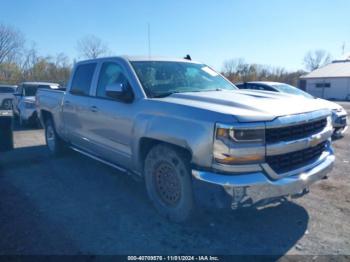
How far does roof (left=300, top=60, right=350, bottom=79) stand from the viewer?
41447 mm

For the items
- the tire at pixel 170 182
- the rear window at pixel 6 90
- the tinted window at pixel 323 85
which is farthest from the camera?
the tinted window at pixel 323 85

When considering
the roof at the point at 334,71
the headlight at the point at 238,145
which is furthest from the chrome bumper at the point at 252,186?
the roof at the point at 334,71

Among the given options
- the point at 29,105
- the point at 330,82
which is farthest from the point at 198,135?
the point at 330,82

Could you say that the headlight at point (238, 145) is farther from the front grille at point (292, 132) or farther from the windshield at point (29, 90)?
the windshield at point (29, 90)

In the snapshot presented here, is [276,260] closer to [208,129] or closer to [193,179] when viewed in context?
[193,179]

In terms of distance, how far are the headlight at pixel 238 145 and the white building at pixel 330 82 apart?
42.3 metres

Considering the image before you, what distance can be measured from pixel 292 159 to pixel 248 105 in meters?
0.75

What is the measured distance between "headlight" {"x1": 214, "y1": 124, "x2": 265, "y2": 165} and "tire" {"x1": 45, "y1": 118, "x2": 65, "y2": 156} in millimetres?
4854

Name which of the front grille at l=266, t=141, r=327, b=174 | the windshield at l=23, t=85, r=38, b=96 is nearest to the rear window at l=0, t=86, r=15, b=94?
the windshield at l=23, t=85, r=38, b=96

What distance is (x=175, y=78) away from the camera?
14.2ft

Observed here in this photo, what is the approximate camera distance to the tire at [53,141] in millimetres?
6680

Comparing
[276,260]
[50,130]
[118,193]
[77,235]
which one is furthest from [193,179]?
[50,130]

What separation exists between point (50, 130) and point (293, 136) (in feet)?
19.0

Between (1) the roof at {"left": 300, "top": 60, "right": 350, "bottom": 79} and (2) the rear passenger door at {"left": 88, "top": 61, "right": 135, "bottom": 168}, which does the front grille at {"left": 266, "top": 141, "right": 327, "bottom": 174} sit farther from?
(1) the roof at {"left": 300, "top": 60, "right": 350, "bottom": 79}
